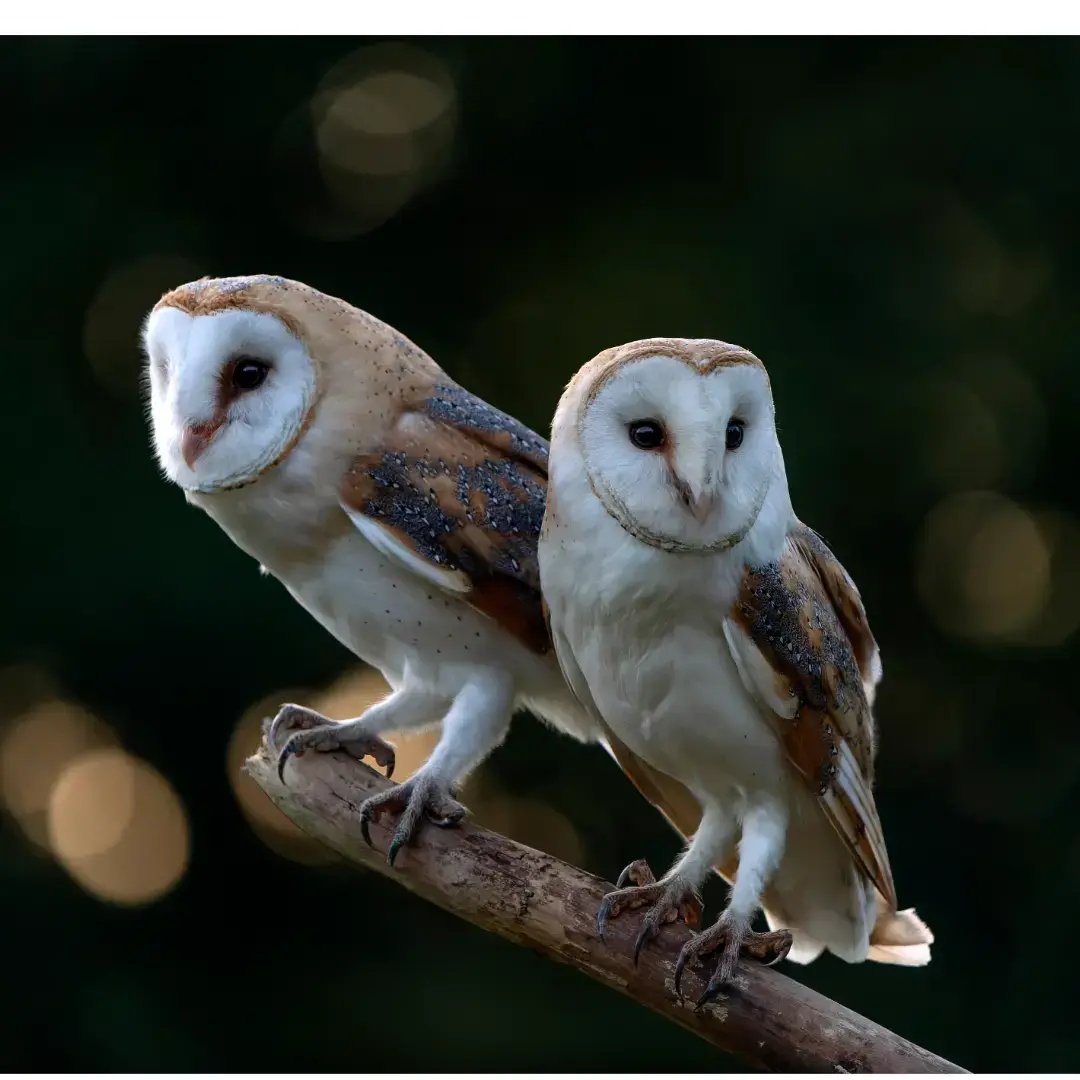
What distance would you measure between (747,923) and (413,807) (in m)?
0.37

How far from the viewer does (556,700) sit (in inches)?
65.6

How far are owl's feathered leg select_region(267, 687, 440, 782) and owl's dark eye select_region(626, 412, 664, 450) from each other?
0.49 metres

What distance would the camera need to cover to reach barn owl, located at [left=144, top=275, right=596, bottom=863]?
4.85 feet

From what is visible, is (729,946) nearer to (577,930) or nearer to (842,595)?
(577,930)

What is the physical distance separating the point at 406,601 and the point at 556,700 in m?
A: 0.22

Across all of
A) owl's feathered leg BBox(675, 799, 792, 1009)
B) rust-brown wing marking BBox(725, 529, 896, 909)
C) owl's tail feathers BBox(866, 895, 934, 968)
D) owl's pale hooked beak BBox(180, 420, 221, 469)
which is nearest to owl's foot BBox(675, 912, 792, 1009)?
owl's feathered leg BBox(675, 799, 792, 1009)

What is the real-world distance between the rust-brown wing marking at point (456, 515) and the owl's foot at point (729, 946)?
0.36m

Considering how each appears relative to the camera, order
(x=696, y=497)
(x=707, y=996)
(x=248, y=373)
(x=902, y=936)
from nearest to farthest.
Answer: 1. (x=696, y=497)
2. (x=707, y=996)
3. (x=248, y=373)
4. (x=902, y=936)

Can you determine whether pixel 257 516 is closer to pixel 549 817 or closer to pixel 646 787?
pixel 646 787

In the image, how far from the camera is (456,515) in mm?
1538

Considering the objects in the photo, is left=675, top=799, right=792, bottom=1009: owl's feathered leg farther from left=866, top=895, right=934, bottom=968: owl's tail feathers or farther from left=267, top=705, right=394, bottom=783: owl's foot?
left=267, top=705, right=394, bottom=783: owl's foot

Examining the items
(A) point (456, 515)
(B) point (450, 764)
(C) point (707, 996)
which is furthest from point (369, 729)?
(C) point (707, 996)

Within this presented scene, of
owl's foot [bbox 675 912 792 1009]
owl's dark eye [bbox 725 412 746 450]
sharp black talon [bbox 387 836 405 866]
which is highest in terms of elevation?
owl's dark eye [bbox 725 412 746 450]

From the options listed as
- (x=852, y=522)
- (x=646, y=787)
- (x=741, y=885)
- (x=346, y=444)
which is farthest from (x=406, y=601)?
(x=852, y=522)
